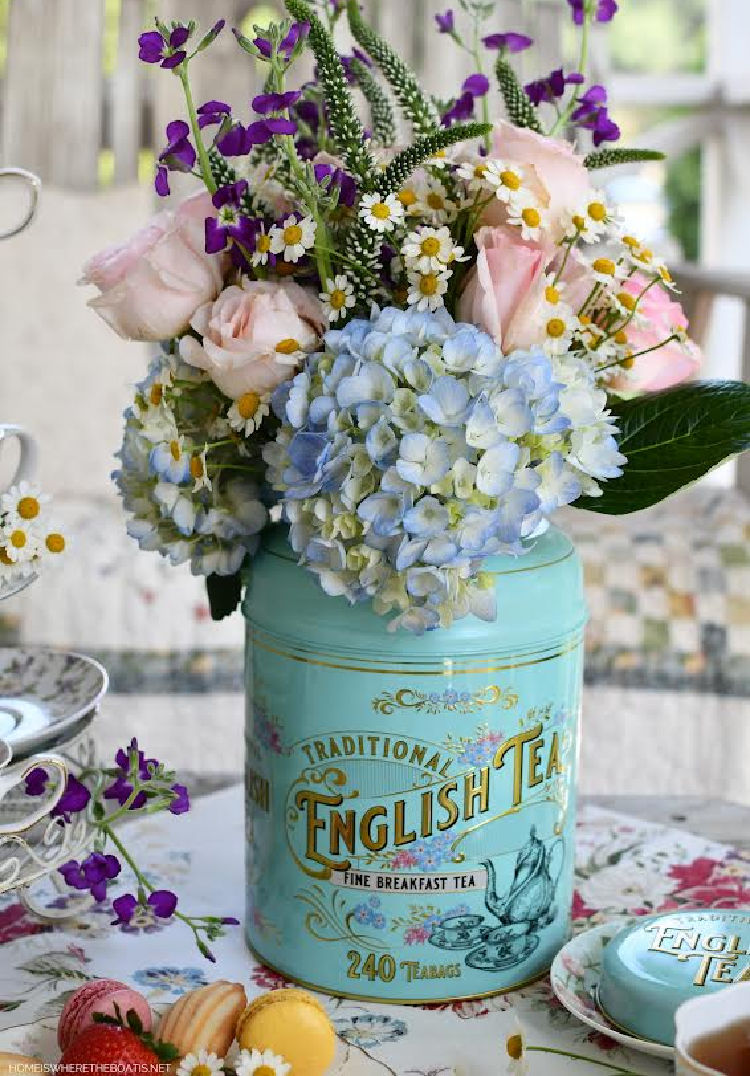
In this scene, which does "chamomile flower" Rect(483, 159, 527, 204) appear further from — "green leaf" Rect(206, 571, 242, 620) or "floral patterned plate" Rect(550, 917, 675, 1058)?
"floral patterned plate" Rect(550, 917, 675, 1058)

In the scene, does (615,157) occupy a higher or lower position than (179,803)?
higher

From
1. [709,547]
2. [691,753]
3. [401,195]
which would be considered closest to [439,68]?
[709,547]

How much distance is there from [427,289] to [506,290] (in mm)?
35

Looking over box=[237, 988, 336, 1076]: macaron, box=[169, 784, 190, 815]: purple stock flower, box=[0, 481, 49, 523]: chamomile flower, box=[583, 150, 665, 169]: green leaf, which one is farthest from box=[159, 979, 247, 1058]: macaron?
box=[583, 150, 665, 169]: green leaf

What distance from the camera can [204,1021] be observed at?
23.7 inches

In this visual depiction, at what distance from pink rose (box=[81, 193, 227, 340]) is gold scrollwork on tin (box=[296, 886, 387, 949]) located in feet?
0.92

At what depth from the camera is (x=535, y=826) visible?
0.70 m

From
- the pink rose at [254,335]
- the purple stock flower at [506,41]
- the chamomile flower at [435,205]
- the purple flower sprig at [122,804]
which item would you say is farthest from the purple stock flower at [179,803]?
the purple stock flower at [506,41]

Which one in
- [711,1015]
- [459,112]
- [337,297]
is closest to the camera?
[711,1015]

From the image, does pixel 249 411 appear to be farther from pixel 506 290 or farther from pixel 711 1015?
pixel 711 1015

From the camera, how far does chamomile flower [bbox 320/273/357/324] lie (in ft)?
2.15

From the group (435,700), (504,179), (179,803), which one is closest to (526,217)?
(504,179)

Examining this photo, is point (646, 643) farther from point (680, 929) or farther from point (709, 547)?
point (680, 929)

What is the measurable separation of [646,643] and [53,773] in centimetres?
108
